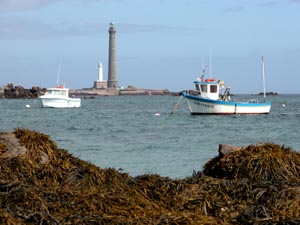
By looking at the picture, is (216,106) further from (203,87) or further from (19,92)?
(19,92)

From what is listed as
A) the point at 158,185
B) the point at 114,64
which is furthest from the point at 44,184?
the point at 114,64

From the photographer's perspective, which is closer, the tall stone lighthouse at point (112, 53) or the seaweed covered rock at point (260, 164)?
the seaweed covered rock at point (260, 164)

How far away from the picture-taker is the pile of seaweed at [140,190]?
5.36 metres

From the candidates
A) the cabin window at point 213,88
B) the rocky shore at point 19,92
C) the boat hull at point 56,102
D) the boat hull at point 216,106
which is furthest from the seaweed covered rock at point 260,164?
the rocky shore at point 19,92

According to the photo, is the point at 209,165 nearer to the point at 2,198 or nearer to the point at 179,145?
the point at 2,198

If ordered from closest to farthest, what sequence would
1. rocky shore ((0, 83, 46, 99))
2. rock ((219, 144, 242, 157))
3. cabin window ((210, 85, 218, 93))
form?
rock ((219, 144, 242, 157)) < cabin window ((210, 85, 218, 93)) < rocky shore ((0, 83, 46, 99))

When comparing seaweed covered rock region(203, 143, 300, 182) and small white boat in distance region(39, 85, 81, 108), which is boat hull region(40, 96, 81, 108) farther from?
seaweed covered rock region(203, 143, 300, 182)

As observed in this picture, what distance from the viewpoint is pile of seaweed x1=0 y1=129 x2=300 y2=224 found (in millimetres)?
5363

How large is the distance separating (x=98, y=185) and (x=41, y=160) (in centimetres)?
95

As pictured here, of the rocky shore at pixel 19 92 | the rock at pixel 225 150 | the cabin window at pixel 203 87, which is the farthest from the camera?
the rocky shore at pixel 19 92

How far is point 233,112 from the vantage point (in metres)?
60.6

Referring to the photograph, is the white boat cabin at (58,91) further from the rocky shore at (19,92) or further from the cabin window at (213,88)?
the rocky shore at (19,92)

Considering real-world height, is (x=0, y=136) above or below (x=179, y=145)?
above

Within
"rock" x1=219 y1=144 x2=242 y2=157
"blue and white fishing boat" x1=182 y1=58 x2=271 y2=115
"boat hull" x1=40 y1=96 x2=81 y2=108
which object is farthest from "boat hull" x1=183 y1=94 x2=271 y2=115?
"rock" x1=219 y1=144 x2=242 y2=157
